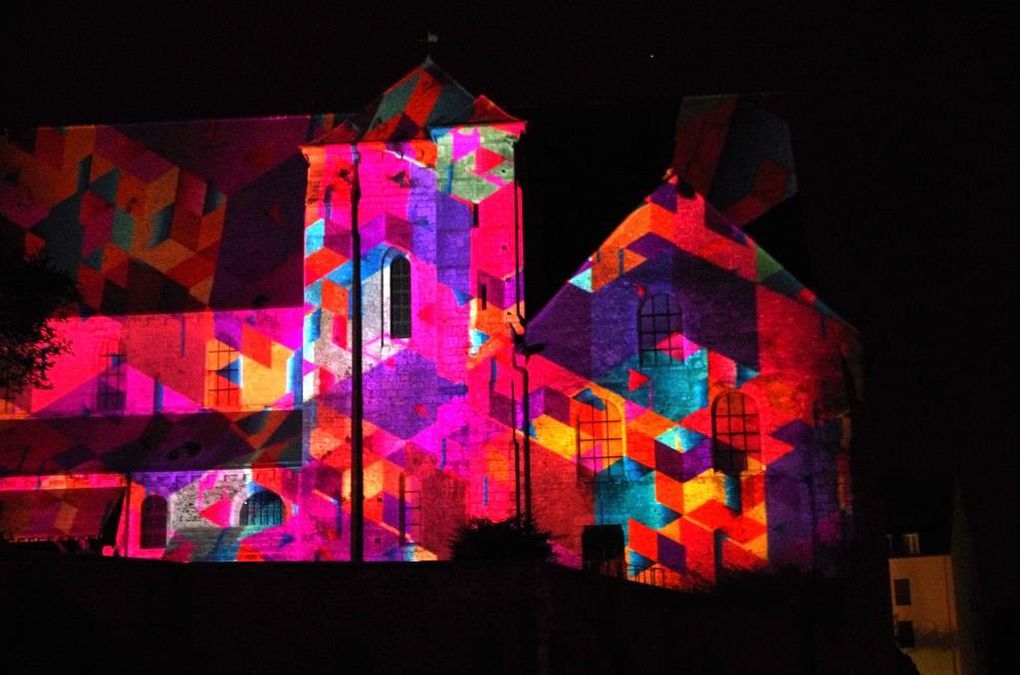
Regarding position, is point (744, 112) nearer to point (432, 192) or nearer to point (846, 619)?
point (432, 192)

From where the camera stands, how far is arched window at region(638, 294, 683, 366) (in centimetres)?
3469

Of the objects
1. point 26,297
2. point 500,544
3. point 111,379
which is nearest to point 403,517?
point 500,544

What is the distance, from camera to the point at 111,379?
38812 mm

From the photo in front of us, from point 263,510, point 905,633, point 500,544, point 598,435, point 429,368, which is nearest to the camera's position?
point 500,544

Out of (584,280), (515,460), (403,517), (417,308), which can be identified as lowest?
(403,517)

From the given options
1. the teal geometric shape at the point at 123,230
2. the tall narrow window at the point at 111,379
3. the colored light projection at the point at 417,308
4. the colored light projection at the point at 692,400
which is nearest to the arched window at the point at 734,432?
the colored light projection at the point at 692,400

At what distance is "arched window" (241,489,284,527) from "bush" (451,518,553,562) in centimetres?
965

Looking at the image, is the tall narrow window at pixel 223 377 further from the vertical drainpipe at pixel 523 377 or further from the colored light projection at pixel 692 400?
the colored light projection at pixel 692 400

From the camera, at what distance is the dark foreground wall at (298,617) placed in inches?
596

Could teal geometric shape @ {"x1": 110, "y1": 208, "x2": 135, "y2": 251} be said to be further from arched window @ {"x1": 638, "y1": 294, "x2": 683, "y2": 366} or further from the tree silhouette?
arched window @ {"x1": 638, "y1": 294, "x2": 683, "y2": 366}

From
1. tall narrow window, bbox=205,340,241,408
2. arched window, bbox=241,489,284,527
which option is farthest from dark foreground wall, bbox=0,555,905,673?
tall narrow window, bbox=205,340,241,408

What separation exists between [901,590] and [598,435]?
3031 cm

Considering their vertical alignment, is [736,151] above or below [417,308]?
above

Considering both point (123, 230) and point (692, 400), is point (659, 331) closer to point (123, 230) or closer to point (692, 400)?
point (692, 400)
